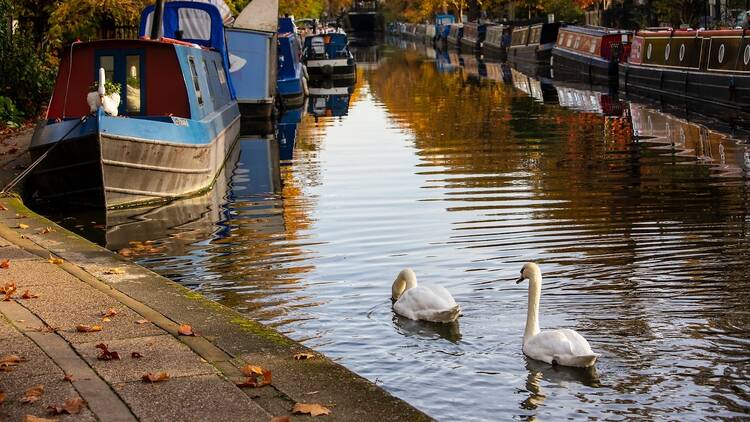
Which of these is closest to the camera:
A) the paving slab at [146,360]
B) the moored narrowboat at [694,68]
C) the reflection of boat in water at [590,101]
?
the paving slab at [146,360]

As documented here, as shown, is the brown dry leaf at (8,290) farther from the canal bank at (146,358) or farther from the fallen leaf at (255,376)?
the fallen leaf at (255,376)

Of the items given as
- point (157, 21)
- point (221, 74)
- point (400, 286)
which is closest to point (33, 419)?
point (400, 286)

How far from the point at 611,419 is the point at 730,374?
1213 mm

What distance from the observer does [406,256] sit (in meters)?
13.5

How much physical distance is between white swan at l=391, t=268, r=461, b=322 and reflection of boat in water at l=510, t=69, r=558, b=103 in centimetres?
2853

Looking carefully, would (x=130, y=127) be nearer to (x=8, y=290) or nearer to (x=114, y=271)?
(x=114, y=271)

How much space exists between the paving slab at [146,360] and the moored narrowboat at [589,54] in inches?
1530

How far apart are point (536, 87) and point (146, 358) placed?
3904cm

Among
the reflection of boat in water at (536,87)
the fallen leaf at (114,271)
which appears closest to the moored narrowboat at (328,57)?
the reflection of boat in water at (536,87)

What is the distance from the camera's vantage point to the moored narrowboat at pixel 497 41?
73.9m

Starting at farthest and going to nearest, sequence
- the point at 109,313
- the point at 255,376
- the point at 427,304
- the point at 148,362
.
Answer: the point at 427,304
the point at 109,313
the point at 148,362
the point at 255,376

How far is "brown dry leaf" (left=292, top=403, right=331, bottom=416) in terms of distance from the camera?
6.67 m

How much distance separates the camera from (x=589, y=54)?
49.4 meters

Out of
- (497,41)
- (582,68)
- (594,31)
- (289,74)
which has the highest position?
(594,31)
